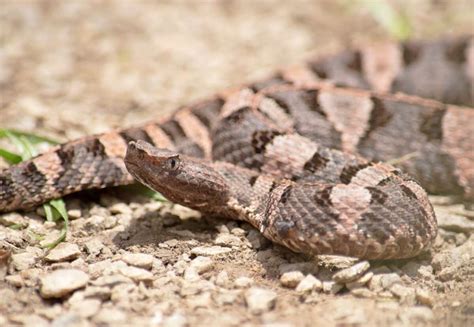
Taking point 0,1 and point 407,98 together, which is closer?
point 407,98

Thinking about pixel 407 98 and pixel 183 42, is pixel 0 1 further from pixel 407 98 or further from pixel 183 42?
pixel 407 98

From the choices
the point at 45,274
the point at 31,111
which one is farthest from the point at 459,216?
the point at 31,111

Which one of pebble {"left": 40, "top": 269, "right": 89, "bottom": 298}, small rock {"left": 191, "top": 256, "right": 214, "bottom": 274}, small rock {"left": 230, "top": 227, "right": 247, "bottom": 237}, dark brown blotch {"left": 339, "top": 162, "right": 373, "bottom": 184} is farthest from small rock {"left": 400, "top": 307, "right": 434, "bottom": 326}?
pebble {"left": 40, "top": 269, "right": 89, "bottom": 298}

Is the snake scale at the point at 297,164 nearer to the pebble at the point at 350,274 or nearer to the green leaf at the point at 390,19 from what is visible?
the pebble at the point at 350,274

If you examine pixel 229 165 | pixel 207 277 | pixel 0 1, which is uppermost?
pixel 0 1

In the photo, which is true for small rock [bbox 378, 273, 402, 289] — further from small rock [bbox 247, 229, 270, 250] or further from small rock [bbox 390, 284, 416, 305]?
small rock [bbox 247, 229, 270, 250]

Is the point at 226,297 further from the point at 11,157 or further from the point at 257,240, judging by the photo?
the point at 11,157

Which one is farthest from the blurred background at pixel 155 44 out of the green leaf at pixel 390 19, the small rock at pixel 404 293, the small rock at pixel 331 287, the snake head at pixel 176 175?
the small rock at pixel 404 293
